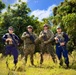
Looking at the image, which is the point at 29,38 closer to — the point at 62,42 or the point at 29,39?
the point at 29,39

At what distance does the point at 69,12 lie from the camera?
68.5ft

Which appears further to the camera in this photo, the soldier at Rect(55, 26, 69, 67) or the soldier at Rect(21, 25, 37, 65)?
the soldier at Rect(21, 25, 37, 65)

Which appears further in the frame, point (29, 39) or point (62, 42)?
point (29, 39)

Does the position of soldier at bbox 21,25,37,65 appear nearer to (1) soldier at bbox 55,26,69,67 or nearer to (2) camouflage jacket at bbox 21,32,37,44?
(2) camouflage jacket at bbox 21,32,37,44

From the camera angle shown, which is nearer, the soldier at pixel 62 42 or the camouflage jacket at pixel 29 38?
the soldier at pixel 62 42

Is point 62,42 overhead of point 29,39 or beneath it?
beneath

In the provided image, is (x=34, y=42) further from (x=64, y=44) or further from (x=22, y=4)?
(x=22, y=4)

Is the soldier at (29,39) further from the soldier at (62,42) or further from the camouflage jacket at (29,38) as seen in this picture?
the soldier at (62,42)

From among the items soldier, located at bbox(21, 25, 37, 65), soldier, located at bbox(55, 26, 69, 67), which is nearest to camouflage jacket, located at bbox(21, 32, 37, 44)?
soldier, located at bbox(21, 25, 37, 65)

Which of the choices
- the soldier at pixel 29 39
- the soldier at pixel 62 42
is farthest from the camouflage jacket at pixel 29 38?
the soldier at pixel 62 42

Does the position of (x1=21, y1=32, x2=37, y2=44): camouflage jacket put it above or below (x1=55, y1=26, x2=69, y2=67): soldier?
above

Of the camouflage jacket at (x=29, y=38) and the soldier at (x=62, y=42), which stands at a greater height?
the camouflage jacket at (x=29, y=38)

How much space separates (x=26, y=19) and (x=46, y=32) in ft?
48.6

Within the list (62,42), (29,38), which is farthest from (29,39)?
(62,42)
